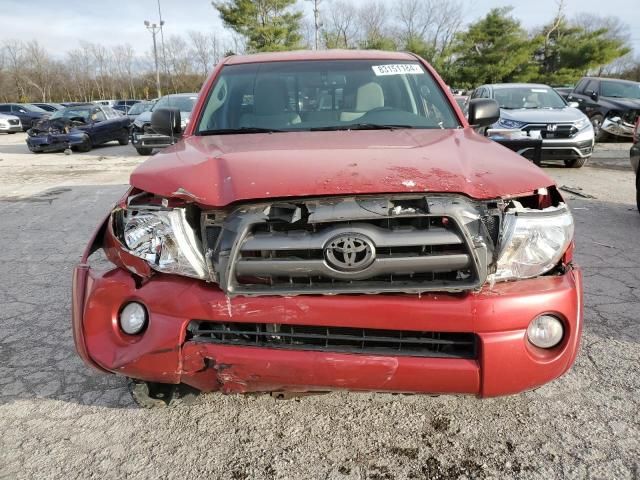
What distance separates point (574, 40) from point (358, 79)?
4176 cm

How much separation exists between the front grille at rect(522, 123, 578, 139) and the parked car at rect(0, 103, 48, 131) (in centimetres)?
2495

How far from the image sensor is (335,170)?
187 cm

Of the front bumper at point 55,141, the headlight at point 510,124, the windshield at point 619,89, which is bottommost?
the front bumper at point 55,141

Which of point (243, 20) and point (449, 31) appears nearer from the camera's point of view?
point (243, 20)

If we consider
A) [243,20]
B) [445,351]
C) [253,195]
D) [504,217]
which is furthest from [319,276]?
[243,20]

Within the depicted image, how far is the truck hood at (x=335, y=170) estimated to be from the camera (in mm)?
1785

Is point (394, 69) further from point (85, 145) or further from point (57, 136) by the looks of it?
point (57, 136)

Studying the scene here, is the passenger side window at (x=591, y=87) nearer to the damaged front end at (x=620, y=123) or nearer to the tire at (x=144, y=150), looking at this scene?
the damaged front end at (x=620, y=123)

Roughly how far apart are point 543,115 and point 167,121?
26.1 feet

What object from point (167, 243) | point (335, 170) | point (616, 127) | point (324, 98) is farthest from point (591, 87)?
Answer: point (167, 243)

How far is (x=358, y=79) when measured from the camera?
3.20 meters

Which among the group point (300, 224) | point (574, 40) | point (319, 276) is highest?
point (574, 40)

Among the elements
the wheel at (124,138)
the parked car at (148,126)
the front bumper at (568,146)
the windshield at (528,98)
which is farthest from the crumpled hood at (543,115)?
the wheel at (124,138)

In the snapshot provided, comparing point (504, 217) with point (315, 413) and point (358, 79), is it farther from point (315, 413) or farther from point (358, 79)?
point (358, 79)
